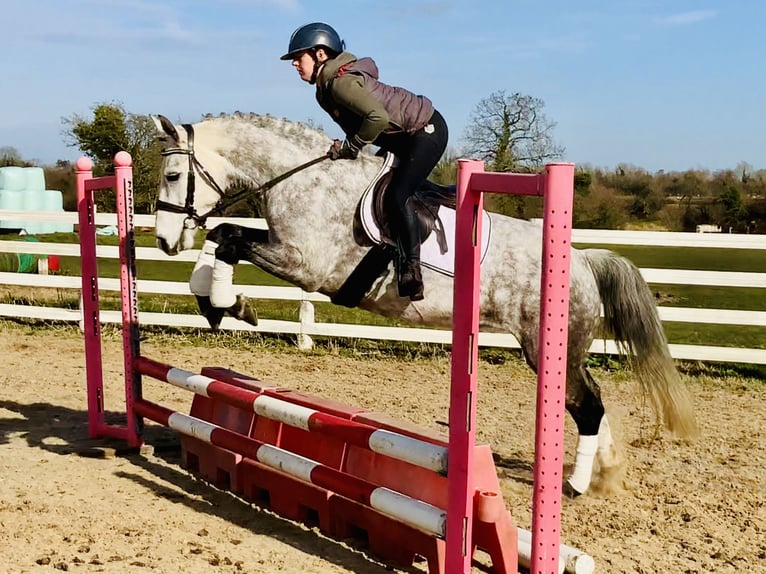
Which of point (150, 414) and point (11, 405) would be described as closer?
point (150, 414)

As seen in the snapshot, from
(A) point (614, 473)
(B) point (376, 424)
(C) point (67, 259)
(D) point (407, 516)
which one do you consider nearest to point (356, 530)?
(B) point (376, 424)

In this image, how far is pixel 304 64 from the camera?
141 inches

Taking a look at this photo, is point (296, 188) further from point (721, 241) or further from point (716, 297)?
point (716, 297)

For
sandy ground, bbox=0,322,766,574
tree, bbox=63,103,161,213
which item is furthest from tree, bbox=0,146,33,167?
sandy ground, bbox=0,322,766,574

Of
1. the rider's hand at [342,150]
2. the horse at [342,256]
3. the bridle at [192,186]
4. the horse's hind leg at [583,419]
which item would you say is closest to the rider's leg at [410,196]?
the horse at [342,256]

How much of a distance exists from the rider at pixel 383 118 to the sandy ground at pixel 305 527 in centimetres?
128

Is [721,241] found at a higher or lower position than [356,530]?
higher

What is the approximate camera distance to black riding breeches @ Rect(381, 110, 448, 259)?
3.60 metres

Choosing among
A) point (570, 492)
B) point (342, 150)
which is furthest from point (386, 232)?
point (570, 492)

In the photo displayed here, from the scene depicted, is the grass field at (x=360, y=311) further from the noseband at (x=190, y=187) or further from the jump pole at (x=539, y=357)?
the jump pole at (x=539, y=357)

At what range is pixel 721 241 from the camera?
284 inches

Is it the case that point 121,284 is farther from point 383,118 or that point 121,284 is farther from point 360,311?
point 360,311

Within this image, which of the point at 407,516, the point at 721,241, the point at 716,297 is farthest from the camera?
the point at 716,297

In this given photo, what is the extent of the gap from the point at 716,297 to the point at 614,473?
43.3ft
